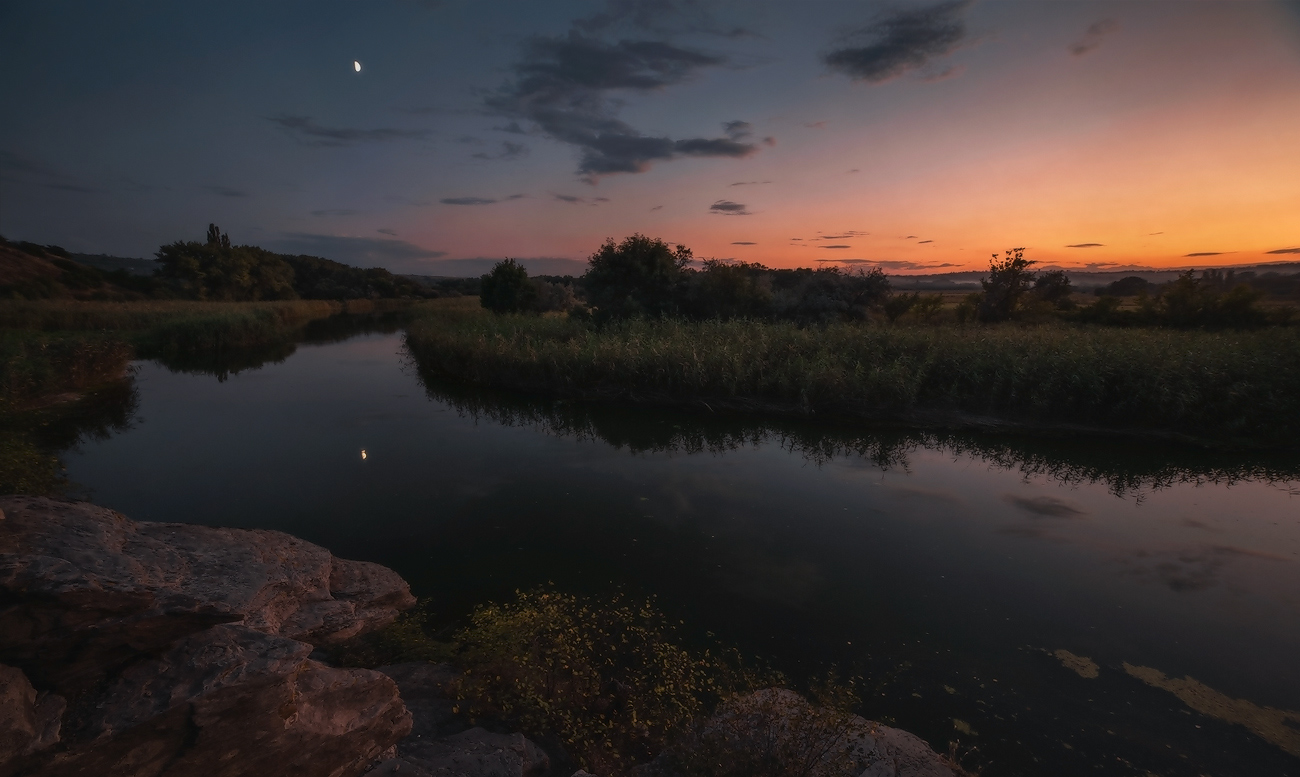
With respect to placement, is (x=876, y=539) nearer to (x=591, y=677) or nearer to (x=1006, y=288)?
(x=591, y=677)

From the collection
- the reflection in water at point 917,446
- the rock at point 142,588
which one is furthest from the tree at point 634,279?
the rock at point 142,588

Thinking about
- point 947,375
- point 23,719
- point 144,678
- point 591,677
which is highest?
point 947,375

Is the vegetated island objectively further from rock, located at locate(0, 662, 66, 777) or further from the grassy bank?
rock, located at locate(0, 662, 66, 777)

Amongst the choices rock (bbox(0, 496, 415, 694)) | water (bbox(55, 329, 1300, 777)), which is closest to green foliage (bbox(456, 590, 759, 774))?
water (bbox(55, 329, 1300, 777))

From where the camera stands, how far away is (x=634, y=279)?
21.5 metres

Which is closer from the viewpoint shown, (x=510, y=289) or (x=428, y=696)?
(x=428, y=696)

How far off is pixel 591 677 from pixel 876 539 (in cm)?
446

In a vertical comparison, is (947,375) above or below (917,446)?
above

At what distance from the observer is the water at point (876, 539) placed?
4.13 m

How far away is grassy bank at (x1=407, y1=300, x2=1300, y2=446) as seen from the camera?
10.5m

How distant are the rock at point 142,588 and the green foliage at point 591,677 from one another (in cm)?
Answer: 142

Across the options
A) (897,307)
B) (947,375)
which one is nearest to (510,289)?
(897,307)

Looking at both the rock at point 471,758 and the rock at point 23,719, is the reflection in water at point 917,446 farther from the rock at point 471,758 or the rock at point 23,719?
the rock at point 23,719

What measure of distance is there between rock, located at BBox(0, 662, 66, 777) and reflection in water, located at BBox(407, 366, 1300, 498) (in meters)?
8.51
